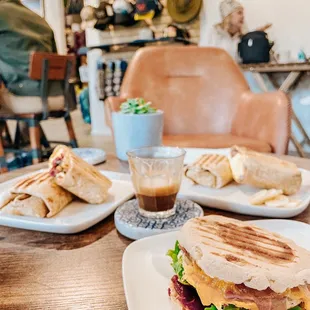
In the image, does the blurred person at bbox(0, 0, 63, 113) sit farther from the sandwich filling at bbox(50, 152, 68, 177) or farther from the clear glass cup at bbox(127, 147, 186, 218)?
the clear glass cup at bbox(127, 147, 186, 218)

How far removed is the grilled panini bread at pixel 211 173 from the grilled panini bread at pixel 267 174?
3cm

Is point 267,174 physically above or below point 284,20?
below

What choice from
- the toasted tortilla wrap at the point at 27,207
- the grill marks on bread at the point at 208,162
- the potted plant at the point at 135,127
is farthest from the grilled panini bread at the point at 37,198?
the potted plant at the point at 135,127

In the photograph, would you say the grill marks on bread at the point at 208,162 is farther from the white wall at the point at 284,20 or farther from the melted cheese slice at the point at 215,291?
the white wall at the point at 284,20

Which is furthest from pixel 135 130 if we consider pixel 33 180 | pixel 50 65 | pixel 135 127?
pixel 50 65

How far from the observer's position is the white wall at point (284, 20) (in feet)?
11.6

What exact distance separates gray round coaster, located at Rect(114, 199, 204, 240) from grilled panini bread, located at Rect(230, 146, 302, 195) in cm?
18

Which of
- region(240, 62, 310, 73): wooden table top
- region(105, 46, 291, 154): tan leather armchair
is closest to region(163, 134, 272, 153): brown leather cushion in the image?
region(105, 46, 291, 154): tan leather armchair

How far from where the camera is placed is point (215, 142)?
192cm

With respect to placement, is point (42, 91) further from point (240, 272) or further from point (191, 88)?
point (240, 272)

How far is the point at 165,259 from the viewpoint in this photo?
1.97ft

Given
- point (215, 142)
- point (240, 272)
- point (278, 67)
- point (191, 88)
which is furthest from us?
point (278, 67)

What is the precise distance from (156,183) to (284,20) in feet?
11.3

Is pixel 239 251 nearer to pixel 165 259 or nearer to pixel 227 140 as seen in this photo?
pixel 165 259
